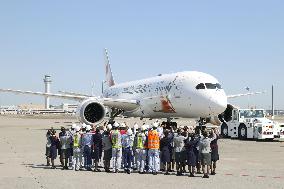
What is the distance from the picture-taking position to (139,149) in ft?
47.6

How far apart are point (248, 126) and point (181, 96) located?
15.7 feet

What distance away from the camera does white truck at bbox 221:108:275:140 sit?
89.4ft

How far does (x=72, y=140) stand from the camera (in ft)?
50.1

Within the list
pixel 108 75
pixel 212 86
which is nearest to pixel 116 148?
pixel 212 86

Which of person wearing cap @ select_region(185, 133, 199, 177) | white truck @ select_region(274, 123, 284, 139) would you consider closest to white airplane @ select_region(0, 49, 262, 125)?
white truck @ select_region(274, 123, 284, 139)

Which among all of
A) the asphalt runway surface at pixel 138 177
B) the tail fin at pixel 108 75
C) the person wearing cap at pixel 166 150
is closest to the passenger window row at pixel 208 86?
the asphalt runway surface at pixel 138 177

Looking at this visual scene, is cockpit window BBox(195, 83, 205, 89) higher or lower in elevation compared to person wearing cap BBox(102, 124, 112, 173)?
higher

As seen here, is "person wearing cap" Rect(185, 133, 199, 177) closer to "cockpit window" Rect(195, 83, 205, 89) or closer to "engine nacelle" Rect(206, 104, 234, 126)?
"cockpit window" Rect(195, 83, 205, 89)

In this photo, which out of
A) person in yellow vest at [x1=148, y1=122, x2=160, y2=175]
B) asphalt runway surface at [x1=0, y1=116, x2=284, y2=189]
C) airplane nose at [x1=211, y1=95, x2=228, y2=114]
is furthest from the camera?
airplane nose at [x1=211, y1=95, x2=228, y2=114]

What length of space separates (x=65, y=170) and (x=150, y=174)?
2820 mm

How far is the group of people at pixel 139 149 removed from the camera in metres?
14.1

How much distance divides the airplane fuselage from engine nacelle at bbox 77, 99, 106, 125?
3479mm

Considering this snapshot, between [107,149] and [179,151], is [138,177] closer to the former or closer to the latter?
[179,151]

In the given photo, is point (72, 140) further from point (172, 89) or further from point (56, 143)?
point (172, 89)
